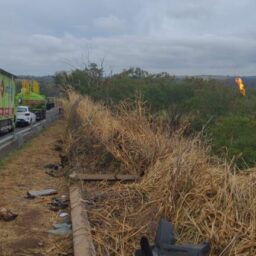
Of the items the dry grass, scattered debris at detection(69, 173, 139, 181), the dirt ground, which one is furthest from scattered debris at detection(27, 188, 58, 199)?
the dry grass

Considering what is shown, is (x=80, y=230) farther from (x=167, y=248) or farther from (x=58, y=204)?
(x=58, y=204)

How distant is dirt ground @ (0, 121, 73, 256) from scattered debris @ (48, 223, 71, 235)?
9 centimetres

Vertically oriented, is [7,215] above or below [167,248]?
below

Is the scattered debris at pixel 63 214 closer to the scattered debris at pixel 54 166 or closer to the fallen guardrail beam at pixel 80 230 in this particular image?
the fallen guardrail beam at pixel 80 230

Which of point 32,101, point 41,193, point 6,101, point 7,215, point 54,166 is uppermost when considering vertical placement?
point 6,101

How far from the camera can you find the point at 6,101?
2789 centimetres

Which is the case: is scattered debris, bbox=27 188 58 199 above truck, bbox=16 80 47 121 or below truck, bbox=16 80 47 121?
above

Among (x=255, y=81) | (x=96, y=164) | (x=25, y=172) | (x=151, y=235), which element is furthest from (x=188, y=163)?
(x=255, y=81)

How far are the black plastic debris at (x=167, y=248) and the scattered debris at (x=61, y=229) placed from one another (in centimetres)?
236

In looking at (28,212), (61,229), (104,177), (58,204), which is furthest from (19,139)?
(61,229)

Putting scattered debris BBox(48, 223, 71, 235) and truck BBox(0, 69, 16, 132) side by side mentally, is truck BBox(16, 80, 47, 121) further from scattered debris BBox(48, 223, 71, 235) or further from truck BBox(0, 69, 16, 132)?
scattered debris BBox(48, 223, 71, 235)

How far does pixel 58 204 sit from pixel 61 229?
1.55m

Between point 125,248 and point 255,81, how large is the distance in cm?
3722

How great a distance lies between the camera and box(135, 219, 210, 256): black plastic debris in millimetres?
4688
